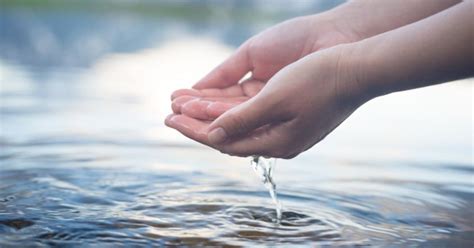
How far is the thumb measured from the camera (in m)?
2.16

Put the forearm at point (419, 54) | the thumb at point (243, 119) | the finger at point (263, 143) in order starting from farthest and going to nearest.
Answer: the finger at point (263, 143)
the thumb at point (243, 119)
the forearm at point (419, 54)

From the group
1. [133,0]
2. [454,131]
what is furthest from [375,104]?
[133,0]

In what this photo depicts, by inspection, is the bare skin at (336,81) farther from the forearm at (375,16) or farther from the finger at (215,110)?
the forearm at (375,16)

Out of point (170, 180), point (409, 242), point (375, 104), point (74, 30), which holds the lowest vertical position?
point (409, 242)

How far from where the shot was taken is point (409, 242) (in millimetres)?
2357

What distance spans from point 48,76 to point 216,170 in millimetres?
3471

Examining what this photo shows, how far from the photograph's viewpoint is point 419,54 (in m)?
2.10

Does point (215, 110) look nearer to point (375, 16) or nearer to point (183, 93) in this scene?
point (183, 93)

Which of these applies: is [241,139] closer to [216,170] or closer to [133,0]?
[216,170]

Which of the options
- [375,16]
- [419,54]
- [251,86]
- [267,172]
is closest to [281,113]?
[419,54]

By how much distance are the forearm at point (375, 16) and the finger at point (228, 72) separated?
341mm

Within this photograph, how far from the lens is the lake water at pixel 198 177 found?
2381 mm

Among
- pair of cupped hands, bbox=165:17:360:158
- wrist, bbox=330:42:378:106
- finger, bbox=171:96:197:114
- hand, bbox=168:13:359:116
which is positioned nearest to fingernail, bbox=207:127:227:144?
pair of cupped hands, bbox=165:17:360:158

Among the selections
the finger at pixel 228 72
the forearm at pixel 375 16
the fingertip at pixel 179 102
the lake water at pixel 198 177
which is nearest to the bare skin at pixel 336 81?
the fingertip at pixel 179 102
